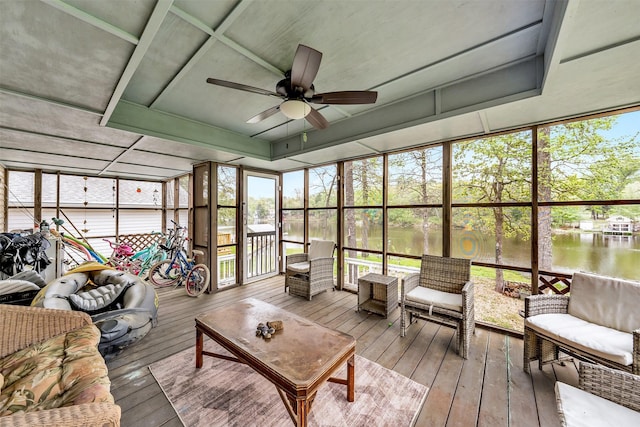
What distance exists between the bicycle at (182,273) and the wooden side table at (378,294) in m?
2.84

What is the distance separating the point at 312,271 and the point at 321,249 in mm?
715

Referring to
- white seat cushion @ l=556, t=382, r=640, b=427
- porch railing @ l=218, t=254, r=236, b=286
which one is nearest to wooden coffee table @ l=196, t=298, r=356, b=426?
white seat cushion @ l=556, t=382, r=640, b=427

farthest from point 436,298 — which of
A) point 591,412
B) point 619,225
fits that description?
point 619,225

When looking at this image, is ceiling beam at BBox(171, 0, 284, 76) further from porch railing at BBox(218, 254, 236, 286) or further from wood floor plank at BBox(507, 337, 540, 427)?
porch railing at BBox(218, 254, 236, 286)

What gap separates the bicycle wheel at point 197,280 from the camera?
13.7ft

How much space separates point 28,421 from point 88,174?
683 centimetres

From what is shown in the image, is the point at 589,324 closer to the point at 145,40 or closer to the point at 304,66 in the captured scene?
the point at 304,66

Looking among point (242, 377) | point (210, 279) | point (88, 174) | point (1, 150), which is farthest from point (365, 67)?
point (88, 174)

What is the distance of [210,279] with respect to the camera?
440 centimetres

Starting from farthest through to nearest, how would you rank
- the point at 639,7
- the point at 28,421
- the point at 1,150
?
the point at 1,150 < the point at 639,7 < the point at 28,421

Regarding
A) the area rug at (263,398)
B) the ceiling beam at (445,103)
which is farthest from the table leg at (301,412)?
the ceiling beam at (445,103)

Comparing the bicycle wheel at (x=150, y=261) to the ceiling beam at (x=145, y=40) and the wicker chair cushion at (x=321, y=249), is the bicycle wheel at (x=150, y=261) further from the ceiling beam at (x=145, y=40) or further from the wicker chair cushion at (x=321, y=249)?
the ceiling beam at (x=145, y=40)

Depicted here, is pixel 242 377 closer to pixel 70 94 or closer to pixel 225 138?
pixel 70 94

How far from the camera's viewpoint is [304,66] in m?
1.68
